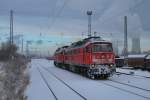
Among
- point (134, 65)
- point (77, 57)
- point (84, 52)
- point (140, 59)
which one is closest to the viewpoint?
point (84, 52)

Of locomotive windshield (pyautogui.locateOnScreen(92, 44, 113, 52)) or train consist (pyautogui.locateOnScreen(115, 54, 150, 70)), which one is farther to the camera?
train consist (pyautogui.locateOnScreen(115, 54, 150, 70))

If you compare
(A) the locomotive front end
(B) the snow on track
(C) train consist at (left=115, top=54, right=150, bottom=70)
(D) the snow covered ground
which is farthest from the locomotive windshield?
(C) train consist at (left=115, top=54, right=150, bottom=70)

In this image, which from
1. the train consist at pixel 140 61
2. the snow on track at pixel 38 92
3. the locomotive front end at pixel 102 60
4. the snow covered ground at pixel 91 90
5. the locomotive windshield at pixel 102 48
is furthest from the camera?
the train consist at pixel 140 61

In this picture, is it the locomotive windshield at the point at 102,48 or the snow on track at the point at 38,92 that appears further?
the locomotive windshield at the point at 102,48

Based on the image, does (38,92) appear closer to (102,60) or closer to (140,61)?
(102,60)

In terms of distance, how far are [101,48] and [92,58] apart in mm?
1364

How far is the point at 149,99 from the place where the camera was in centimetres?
1761

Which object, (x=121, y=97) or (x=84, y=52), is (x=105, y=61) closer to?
(x=84, y=52)

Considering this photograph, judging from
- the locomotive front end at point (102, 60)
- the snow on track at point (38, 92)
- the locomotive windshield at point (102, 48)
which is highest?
the locomotive windshield at point (102, 48)

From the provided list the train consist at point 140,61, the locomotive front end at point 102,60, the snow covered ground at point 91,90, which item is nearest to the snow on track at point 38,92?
the snow covered ground at point 91,90

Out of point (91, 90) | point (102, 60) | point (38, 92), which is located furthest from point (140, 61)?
point (38, 92)

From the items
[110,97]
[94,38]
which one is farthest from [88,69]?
[110,97]

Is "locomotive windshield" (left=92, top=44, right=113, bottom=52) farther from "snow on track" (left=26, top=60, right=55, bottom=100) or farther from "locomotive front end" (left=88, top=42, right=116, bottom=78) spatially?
"snow on track" (left=26, top=60, right=55, bottom=100)

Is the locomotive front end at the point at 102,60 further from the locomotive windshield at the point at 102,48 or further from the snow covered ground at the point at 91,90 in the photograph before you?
the snow covered ground at the point at 91,90
